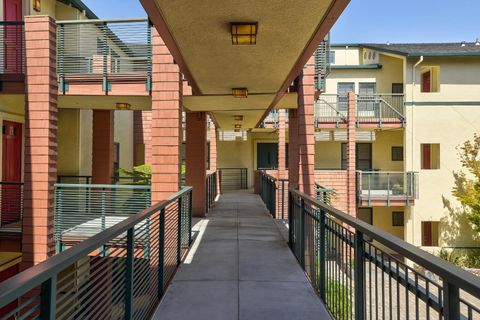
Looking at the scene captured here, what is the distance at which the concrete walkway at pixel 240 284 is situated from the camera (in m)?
3.64

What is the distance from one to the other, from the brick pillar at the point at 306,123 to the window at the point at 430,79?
1324 centimetres

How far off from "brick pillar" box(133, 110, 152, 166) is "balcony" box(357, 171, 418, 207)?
1074 cm

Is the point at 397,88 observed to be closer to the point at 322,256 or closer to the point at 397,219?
the point at 397,219

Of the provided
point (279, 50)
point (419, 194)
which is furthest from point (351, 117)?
point (279, 50)

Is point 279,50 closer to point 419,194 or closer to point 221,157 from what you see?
point 419,194

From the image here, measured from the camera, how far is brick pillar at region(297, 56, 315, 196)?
7.28m

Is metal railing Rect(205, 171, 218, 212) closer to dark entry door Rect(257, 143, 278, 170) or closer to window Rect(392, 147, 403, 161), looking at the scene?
dark entry door Rect(257, 143, 278, 170)

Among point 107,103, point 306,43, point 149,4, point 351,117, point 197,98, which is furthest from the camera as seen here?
point 351,117

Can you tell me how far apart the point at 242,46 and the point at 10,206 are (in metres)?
8.39

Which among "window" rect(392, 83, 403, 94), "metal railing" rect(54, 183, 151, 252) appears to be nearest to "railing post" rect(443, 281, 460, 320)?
"metal railing" rect(54, 183, 151, 252)

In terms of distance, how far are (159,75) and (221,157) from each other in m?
14.8

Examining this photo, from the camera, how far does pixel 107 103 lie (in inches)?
409

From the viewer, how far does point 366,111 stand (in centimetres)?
1820

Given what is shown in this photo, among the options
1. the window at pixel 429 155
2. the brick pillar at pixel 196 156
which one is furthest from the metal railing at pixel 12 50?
the window at pixel 429 155
